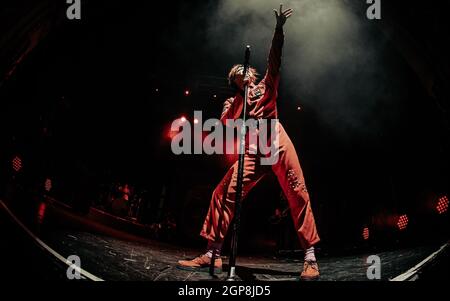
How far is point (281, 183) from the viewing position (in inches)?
106

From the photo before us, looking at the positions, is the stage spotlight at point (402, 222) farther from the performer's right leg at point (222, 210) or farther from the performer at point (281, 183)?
the performer's right leg at point (222, 210)

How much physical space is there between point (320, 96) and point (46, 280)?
5.49 metres

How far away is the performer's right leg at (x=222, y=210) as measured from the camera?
2.56 meters

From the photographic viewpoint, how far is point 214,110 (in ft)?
25.2

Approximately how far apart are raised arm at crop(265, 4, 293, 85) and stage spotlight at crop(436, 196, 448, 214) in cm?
357

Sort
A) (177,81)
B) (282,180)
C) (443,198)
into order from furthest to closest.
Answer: (177,81), (443,198), (282,180)

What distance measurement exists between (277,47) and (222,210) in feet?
5.51

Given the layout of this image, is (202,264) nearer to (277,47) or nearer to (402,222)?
(277,47)

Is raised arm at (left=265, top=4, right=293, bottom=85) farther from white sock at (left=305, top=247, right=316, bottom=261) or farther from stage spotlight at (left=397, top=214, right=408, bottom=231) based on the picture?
stage spotlight at (left=397, top=214, right=408, bottom=231)

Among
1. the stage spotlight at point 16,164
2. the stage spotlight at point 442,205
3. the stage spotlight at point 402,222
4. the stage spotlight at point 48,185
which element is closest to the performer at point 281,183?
the stage spotlight at point 16,164

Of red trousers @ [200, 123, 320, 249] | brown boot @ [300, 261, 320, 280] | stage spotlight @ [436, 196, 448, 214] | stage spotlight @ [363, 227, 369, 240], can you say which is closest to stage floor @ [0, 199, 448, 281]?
brown boot @ [300, 261, 320, 280]

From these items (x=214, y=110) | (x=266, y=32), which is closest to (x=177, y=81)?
(x=214, y=110)

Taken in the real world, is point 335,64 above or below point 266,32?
below

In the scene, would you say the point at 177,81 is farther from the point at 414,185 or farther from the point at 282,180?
the point at 414,185
